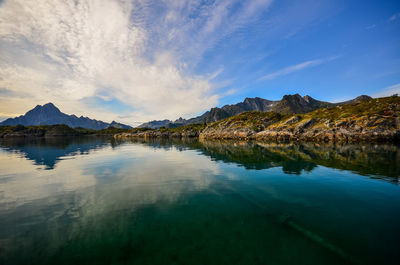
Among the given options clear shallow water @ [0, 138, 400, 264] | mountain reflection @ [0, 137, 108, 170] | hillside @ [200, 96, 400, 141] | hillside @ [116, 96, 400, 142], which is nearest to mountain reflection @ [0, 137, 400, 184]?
mountain reflection @ [0, 137, 108, 170]

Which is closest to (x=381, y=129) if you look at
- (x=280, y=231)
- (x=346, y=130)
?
(x=346, y=130)

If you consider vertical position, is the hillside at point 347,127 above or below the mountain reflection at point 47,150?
above

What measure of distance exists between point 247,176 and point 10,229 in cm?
2212

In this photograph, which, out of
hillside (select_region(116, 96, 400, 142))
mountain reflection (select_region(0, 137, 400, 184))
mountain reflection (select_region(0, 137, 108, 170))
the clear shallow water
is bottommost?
the clear shallow water

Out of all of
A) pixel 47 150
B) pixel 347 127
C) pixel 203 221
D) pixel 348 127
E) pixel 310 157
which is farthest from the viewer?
pixel 347 127

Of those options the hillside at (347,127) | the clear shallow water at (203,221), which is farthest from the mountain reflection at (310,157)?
the hillside at (347,127)

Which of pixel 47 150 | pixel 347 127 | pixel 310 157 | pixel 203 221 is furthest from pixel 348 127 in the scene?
pixel 47 150

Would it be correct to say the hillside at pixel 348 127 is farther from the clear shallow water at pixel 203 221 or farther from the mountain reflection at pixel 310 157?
the clear shallow water at pixel 203 221

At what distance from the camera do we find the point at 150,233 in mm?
9438

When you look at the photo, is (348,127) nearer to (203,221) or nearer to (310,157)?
(310,157)

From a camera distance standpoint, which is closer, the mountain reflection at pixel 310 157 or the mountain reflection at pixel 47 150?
the mountain reflection at pixel 310 157

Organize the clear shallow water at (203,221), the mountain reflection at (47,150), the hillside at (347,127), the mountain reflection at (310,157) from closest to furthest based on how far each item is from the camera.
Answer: the clear shallow water at (203,221), the mountain reflection at (310,157), the mountain reflection at (47,150), the hillside at (347,127)

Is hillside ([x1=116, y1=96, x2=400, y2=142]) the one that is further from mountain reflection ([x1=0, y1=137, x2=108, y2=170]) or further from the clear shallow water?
mountain reflection ([x1=0, y1=137, x2=108, y2=170])

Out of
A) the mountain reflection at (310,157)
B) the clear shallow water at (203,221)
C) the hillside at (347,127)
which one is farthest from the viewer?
the hillside at (347,127)
